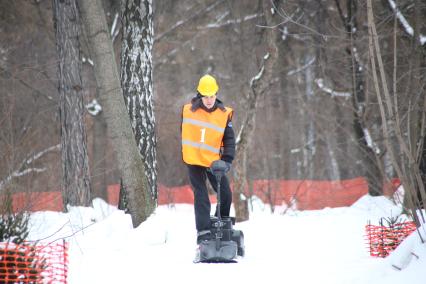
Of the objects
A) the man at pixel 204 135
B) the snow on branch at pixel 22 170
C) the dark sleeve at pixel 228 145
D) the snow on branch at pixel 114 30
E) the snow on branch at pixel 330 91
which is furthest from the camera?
the snow on branch at pixel 114 30

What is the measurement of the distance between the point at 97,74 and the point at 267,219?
12.7 feet

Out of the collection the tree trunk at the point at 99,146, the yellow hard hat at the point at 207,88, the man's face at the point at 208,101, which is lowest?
the man's face at the point at 208,101

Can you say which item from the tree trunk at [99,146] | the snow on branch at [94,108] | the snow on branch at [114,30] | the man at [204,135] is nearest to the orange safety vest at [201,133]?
the man at [204,135]

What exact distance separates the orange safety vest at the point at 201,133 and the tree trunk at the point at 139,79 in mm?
1790

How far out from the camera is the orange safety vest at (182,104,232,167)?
6.80 meters

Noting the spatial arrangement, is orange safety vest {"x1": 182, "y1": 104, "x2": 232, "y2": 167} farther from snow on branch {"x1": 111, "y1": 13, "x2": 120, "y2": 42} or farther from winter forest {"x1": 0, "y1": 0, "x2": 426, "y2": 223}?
snow on branch {"x1": 111, "y1": 13, "x2": 120, "y2": 42}

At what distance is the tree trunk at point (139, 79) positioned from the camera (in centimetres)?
855

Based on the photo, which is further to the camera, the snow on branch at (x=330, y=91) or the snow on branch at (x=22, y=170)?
the snow on branch at (x=330, y=91)

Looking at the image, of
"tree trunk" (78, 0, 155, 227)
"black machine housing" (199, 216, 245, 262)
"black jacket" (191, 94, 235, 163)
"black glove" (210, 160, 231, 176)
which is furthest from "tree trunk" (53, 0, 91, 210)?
"black glove" (210, 160, 231, 176)

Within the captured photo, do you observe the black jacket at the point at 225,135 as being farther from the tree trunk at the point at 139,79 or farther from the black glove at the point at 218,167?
the tree trunk at the point at 139,79

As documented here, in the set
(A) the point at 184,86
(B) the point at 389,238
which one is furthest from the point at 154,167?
(A) the point at 184,86

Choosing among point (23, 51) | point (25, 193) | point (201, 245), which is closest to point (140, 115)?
point (25, 193)

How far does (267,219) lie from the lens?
33.1 feet

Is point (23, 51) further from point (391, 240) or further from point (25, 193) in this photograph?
point (391, 240)
